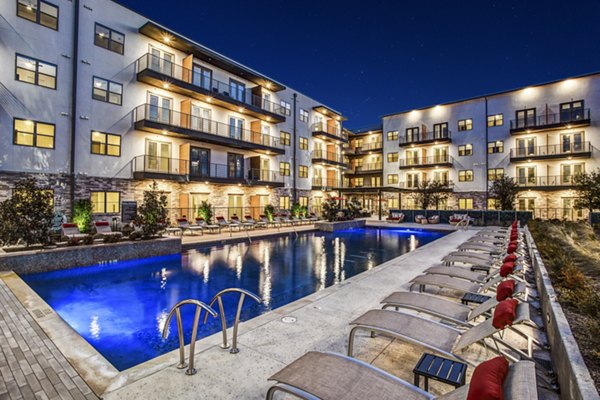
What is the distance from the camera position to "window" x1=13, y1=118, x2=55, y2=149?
14.4 m

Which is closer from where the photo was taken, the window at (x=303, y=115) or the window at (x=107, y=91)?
the window at (x=107, y=91)

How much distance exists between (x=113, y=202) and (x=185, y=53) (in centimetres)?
1095

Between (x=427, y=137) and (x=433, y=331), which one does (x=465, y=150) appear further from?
(x=433, y=331)

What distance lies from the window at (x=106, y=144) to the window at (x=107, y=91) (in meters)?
1.90

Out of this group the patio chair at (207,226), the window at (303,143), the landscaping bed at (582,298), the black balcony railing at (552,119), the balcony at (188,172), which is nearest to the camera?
the landscaping bed at (582,298)

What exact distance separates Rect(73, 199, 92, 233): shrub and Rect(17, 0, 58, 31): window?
860 centimetres

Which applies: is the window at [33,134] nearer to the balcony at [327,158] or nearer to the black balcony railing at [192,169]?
the black balcony railing at [192,169]

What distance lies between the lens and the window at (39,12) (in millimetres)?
14613

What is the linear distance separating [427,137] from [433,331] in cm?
3618

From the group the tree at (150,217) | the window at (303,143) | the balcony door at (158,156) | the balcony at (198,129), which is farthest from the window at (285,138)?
the tree at (150,217)

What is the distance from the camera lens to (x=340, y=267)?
1066 cm

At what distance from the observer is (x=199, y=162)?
21.8 meters

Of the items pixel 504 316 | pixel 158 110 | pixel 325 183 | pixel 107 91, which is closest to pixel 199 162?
pixel 158 110

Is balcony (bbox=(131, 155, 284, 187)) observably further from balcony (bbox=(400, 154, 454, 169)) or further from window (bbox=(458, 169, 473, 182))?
window (bbox=(458, 169, 473, 182))
